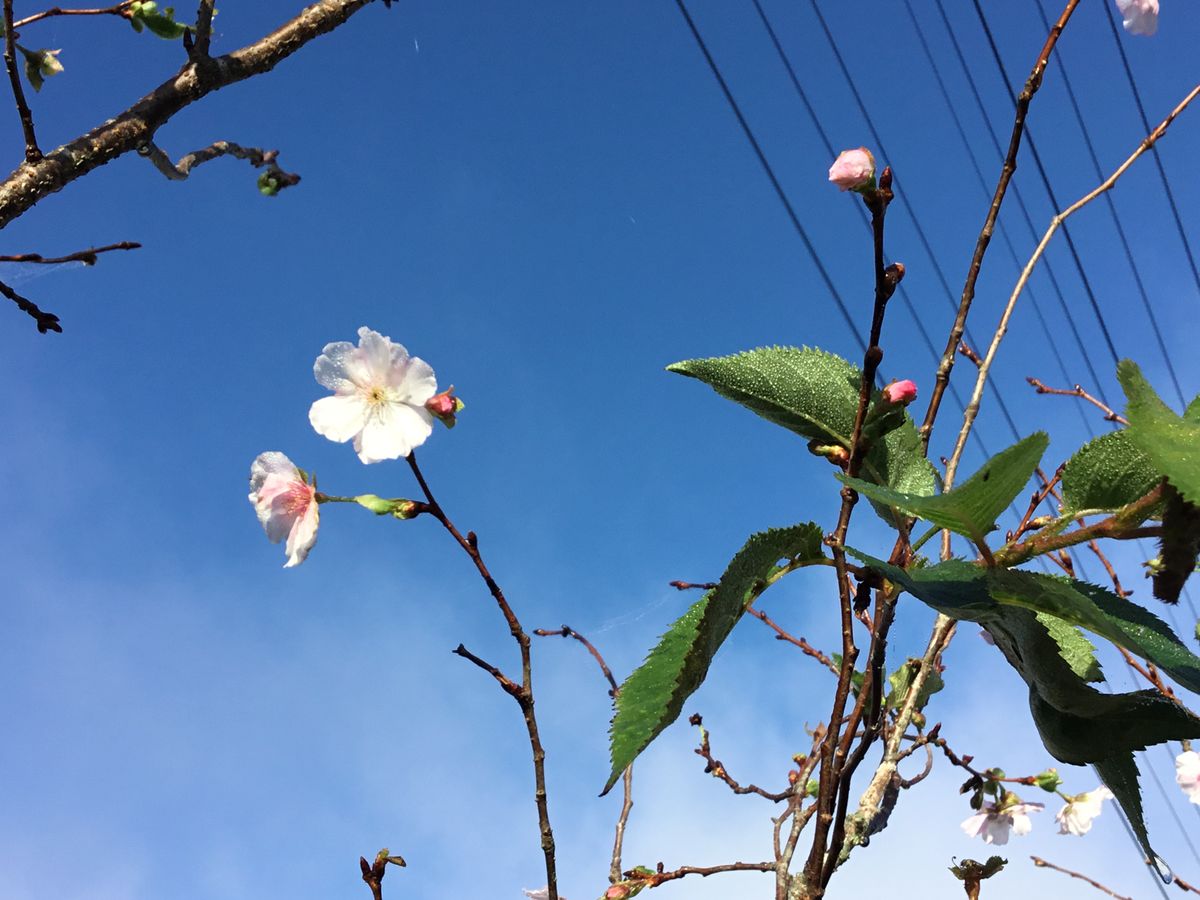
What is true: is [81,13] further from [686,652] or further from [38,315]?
[686,652]

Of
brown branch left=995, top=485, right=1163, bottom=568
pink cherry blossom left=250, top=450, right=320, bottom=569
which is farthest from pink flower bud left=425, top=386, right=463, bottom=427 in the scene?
brown branch left=995, top=485, right=1163, bottom=568

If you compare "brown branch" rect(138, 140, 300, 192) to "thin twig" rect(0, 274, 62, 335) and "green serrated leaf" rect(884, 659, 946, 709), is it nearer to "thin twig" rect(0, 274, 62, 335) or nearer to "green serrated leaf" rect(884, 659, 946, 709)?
"thin twig" rect(0, 274, 62, 335)

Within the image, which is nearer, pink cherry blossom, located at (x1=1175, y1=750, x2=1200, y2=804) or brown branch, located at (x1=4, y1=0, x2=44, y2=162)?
brown branch, located at (x1=4, y1=0, x2=44, y2=162)

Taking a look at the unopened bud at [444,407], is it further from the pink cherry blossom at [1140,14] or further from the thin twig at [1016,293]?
the pink cherry blossom at [1140,14]

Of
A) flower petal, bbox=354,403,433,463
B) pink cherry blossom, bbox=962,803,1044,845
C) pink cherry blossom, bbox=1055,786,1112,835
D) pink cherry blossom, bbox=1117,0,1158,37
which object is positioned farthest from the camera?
pink cherry blossom, bbox=1055,786,1112,835

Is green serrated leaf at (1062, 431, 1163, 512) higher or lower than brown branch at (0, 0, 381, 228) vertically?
lower

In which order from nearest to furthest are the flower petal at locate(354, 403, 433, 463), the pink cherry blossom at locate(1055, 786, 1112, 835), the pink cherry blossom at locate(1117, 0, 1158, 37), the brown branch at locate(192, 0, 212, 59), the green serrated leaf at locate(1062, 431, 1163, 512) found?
the green serrated leaf at locate(1062, 431, 1163, 512) < the flower petal at locate(354, 403, 433, 463) < the pink cherry blossom at locate(1117, 0, 1158, 37) < the brown branch at locate(192, 0, 212, 59) < the pink cherry blossom at locate(1055, 786, 1112, 835)
